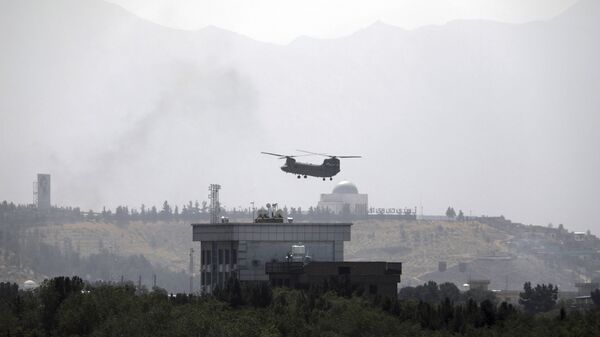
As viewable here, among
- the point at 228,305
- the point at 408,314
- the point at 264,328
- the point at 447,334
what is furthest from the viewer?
the point at 228,305

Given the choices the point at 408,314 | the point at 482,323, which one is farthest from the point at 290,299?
the point at 482,323

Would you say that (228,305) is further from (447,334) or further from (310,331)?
(447,334)

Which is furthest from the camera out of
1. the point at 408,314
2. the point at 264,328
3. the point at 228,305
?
the point at 228,305

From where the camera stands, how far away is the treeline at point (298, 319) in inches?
6447

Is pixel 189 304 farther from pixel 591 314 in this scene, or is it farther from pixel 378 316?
pixel 591 314

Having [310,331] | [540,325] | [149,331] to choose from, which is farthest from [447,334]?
[149,331]

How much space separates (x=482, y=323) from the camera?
170 m

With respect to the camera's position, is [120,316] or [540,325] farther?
[120,316]

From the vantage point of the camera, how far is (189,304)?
199 m

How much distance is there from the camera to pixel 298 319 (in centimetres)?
17988

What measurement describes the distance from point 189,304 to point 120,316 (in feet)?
48.5

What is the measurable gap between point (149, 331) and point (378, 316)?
75.8 ft

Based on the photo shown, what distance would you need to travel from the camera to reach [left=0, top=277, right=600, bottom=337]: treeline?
537ft

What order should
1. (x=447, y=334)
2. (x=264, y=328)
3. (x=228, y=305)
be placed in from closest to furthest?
(x=447, y=334) < (x=264, y=328) < (x=228, y=305)
